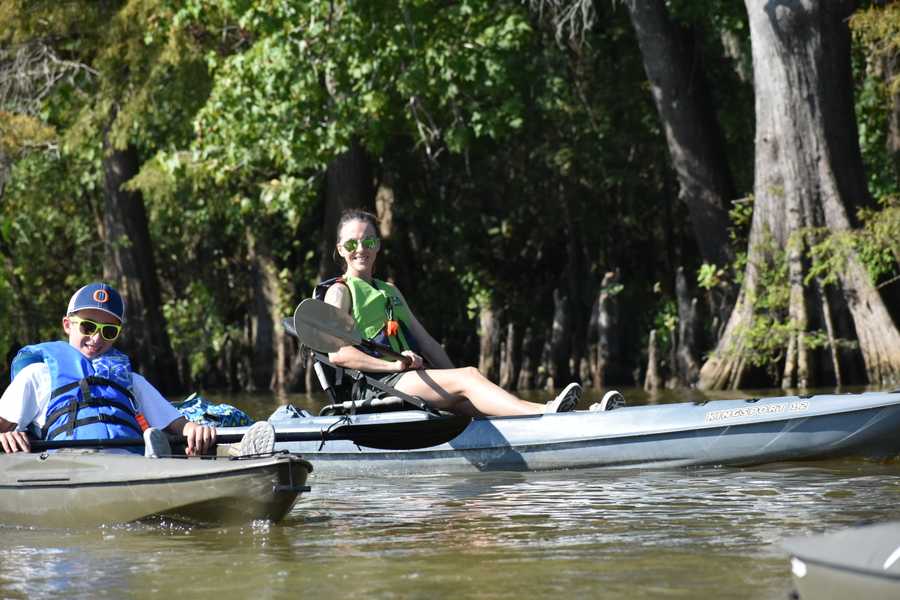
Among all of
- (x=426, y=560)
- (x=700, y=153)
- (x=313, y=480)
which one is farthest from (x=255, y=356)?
(x=426, y=560)

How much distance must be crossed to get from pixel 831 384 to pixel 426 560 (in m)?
10.1

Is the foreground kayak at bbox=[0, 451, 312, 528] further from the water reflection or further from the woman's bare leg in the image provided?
the woman's bare leg

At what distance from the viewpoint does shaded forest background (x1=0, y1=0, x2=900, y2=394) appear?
1584 cm

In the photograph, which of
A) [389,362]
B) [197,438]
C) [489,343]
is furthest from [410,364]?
[489,343]

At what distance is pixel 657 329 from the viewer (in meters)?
22.0

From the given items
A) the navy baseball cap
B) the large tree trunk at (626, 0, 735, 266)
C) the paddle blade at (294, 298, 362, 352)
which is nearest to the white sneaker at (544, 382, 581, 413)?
the paddle blade at (294, 298, 362, 352)

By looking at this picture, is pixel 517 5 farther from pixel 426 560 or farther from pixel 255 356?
pixel 426 560

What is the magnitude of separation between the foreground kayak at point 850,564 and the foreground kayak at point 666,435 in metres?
4.31

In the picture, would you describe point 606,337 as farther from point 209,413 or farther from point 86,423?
point 86,423

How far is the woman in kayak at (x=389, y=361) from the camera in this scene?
9.34 m

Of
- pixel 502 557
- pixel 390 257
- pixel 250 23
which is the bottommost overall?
pixel 502 557

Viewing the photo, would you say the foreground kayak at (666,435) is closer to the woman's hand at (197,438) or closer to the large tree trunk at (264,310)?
the woman's hand at (197,438)

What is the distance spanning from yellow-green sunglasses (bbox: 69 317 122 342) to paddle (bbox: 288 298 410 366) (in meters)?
1.59

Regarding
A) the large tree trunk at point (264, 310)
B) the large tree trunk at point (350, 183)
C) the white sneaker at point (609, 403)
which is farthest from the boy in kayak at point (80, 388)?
the large tree trunk at point (264, 310)
